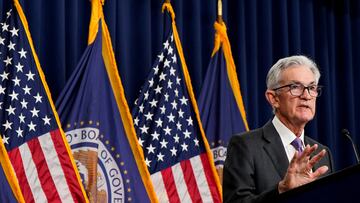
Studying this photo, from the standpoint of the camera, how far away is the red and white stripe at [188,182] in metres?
4.91

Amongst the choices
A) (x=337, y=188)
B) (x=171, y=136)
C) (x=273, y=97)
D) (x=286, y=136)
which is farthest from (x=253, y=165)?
(x=171, y=136)

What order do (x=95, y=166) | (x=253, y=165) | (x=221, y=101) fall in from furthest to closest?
1. (x=221, y=101)
2. (x=95, y=166)
3. (x=253, y=165)

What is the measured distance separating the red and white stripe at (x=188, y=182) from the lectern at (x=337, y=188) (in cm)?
330

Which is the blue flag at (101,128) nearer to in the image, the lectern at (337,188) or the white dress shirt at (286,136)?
the white dress shirt at (286,136)

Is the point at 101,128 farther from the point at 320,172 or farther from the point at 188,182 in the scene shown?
the point at 320,172

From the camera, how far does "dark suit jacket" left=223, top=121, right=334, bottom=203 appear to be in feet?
8.38

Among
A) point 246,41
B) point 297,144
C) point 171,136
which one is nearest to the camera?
point 297,144

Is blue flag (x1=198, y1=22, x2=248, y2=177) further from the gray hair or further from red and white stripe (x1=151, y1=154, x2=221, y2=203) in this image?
the gray hair

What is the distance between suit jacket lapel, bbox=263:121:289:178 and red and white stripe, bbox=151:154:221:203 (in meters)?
2.18

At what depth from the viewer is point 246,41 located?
6148 mm

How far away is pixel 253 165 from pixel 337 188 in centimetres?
107

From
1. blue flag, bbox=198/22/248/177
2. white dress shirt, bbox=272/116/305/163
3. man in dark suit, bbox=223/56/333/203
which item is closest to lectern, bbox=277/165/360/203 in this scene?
man in dark suit, bbox=223/56/333/203

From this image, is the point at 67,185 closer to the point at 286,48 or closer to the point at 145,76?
the point at 145,76

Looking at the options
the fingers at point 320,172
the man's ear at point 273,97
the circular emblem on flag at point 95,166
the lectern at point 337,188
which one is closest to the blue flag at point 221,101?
the circular emblem on flag at point 95,166
